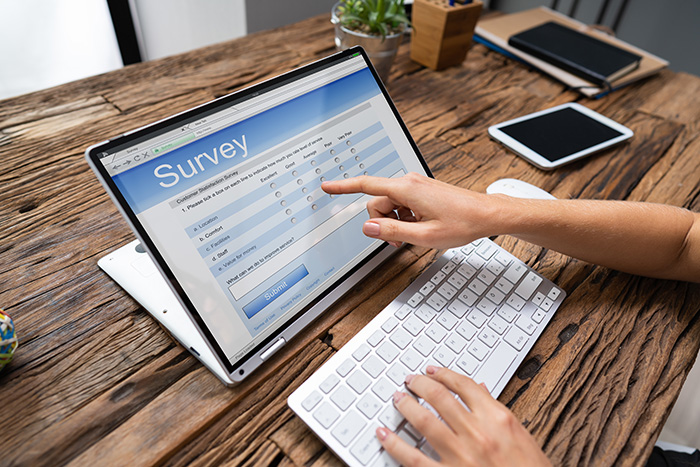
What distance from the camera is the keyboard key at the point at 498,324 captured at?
1.85ft

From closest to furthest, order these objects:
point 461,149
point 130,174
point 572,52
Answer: point 130,174 < point 461,149 < point 572,52

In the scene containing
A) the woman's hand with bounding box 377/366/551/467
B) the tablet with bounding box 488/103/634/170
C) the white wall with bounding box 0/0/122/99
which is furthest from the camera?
the white wall with bounding box 0/0/122/99

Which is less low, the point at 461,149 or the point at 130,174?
the point at 130,174

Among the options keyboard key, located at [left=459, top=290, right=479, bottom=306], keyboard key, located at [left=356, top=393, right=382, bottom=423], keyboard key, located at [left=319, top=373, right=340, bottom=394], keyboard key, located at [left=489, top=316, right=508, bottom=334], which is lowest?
keyboard key, located at [left=489, top=316, right=508, bottom=334]

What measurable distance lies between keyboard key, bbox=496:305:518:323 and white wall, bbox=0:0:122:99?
176 centimetres

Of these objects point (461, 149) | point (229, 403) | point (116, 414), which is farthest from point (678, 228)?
point (116, 414)

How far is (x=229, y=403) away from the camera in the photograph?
477 mm

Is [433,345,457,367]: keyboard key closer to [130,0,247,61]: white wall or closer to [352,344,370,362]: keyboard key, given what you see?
[352,344,370,362]: keyboard key

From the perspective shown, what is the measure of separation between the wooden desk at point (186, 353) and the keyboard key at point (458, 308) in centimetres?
8

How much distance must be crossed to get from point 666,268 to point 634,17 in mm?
1932

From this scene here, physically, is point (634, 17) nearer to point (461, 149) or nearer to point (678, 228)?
point (461, 149)

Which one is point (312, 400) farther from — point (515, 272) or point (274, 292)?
point (515, 272)

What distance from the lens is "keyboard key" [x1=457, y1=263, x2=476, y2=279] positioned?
627 millimetres

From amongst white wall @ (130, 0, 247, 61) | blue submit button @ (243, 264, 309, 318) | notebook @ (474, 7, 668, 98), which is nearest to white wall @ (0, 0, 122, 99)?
white wall @ (130, 0, 247, 61)
